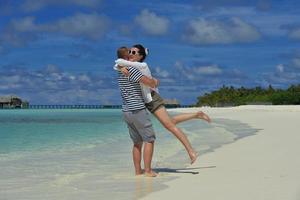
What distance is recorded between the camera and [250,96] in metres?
110

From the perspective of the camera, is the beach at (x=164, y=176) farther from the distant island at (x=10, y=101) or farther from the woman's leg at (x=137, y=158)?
the distant island at (x=10, y=101)

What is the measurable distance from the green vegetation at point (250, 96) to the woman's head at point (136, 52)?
79638mm

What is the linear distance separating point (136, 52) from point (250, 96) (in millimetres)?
103630

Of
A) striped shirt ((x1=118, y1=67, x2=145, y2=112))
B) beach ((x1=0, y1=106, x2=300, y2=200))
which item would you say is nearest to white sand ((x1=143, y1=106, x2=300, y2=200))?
beach ((x1=0, y1=106, x2=300, y2=200))

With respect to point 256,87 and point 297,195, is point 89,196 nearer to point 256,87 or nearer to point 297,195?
point 297,195

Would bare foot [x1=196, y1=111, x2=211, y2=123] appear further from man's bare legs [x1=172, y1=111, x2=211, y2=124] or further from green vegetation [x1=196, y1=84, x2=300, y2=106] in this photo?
green vegetation [x1=196, y1=84, x2=300, y2=106]

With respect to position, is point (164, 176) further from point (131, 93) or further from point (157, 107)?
point (131, 93)

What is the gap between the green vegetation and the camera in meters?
86.4

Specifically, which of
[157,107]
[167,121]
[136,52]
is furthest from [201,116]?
[136,52]

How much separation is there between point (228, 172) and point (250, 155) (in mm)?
2438

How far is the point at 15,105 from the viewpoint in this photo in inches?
6841

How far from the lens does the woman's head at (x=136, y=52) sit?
773 cm

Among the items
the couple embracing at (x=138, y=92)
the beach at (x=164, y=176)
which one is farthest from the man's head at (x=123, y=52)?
the beach at (x=164, y=176)

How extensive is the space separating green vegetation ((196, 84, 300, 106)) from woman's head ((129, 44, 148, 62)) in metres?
79.6
